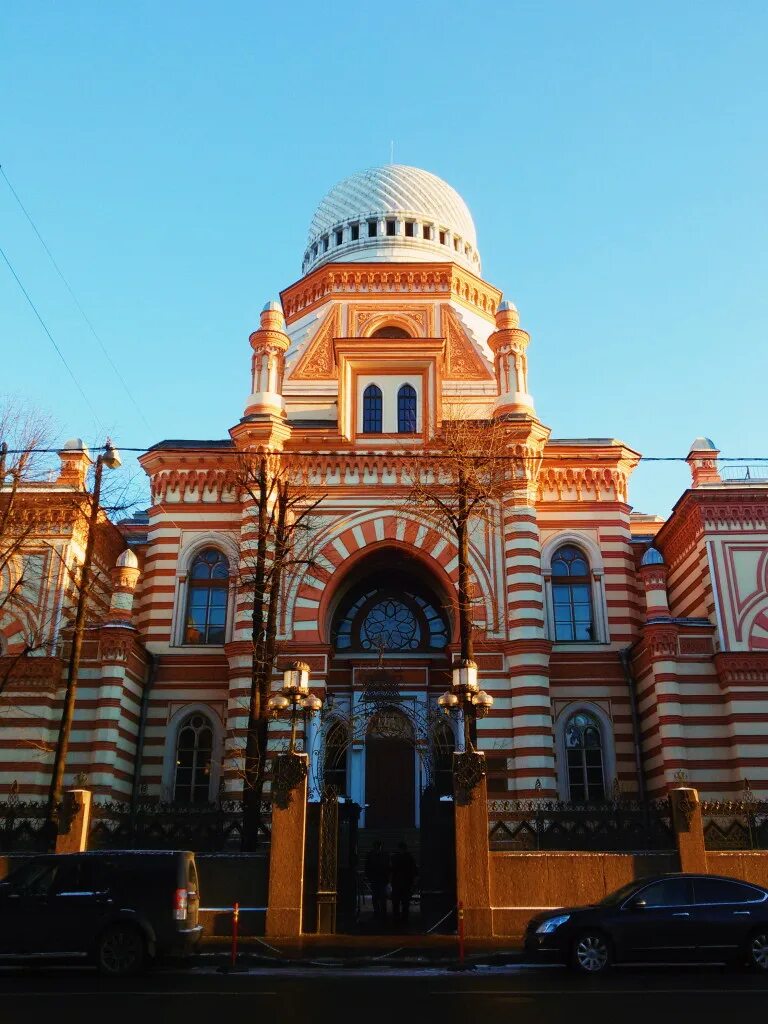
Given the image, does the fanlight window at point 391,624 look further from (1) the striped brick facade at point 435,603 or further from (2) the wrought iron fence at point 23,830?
(2) the wrought iron fence at point 23,830

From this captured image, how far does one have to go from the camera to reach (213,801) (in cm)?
2692

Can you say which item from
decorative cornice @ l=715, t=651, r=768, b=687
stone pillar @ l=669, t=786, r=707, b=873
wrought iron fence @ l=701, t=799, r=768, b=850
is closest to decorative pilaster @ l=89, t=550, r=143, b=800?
stone pillar @ l=669, t=786, r=707, b=873

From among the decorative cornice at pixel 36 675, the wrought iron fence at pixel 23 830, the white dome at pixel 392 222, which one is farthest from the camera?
the white dome at pixel 392 222

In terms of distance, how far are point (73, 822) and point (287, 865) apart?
4.38m

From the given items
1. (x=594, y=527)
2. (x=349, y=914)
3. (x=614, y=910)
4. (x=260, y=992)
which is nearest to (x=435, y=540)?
(x=594, y=527)

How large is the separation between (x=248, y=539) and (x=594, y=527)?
452 inches

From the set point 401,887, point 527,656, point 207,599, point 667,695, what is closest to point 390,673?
point 527,656

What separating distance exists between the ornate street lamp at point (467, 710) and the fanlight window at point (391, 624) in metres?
10.6

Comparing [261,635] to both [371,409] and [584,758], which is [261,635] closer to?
[584,758]

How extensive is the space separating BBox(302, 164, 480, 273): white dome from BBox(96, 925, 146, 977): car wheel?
31.2 metres

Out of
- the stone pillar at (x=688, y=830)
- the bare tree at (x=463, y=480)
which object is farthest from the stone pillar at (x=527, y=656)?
the stone pillar at (x=688, y=830)

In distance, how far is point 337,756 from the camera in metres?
27.5

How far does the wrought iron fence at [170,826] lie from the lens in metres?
20.6

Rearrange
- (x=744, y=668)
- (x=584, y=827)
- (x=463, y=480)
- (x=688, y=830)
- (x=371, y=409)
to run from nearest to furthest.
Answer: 1. (x=688, y=830)
2. (x=584, y=827)
3. (x=463, y=480)
4. (x=744, y=668)
5. (x=371, y=409)
